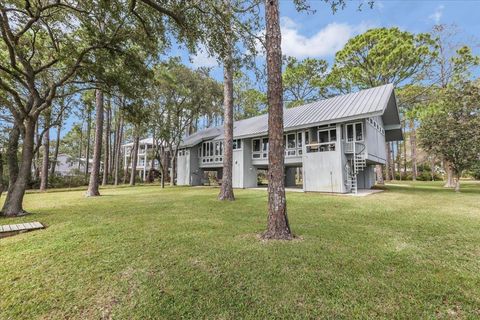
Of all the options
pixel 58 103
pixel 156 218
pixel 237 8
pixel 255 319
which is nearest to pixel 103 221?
pixel 156 218

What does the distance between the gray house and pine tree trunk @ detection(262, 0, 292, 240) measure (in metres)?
9.34

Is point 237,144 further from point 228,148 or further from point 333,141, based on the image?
point 228,148

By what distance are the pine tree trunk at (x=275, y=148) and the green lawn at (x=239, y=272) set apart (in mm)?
433

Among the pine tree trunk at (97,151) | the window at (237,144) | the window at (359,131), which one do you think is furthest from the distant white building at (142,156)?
the window at (359,131)

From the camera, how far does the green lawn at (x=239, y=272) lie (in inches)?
102

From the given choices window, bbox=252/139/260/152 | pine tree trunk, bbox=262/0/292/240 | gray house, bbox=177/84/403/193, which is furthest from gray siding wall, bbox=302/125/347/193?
pine tree trunk, bbox=262/0/292/240

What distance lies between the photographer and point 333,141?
14.0m

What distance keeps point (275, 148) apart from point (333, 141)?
1046 cm

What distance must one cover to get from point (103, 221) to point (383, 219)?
26.7ft

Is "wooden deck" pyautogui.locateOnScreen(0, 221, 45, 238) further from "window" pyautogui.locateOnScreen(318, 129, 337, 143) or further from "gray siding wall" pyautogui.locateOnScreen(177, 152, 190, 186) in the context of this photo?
"gray siding wall" pyautogui.locateOnScreen(177, 152, 190, 186)

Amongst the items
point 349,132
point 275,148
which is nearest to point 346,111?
point 349,132

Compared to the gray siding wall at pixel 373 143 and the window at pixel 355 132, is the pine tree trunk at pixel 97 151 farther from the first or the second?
the gray siding wall at pixel 373 143

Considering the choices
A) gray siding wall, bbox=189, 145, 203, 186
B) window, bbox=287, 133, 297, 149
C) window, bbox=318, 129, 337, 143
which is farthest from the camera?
gray siding wall, bbox=189, 145, 203, 186

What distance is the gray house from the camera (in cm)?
1333
